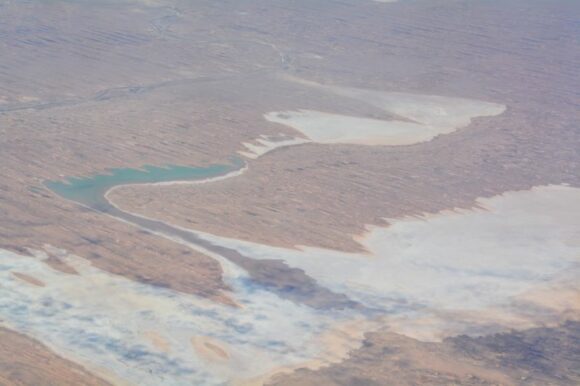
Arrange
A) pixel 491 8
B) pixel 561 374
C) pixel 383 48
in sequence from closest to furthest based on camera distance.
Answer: pixel 561 374 < pixel 383 48 < pixel 491 8

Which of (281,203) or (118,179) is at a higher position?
(281,203)

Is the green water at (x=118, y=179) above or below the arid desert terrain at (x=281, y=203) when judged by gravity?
Result: below

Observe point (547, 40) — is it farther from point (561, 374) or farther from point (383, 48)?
point (561, 374)

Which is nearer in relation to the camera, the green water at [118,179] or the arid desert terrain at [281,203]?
the arid desert terrain at [281,203]

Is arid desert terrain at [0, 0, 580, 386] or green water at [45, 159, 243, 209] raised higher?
arid desert terrain at [0, 0, 580, 386]

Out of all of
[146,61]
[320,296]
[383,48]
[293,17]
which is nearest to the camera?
[320,296]

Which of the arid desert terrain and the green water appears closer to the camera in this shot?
the arid desert terrain

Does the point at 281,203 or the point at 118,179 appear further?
the point at 118,179

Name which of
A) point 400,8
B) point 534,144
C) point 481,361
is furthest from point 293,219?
point 400,8
